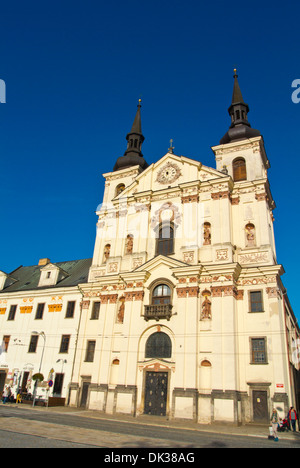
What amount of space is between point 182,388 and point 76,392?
10.0m

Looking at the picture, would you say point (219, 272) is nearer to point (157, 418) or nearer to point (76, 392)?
point (157, 418)

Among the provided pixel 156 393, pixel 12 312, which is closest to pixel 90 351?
pixel 156 393

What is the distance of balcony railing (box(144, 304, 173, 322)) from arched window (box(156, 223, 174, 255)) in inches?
195

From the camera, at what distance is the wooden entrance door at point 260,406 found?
2328 cm

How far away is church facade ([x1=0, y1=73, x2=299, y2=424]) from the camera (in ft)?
80.6

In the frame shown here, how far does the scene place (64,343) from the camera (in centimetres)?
3375

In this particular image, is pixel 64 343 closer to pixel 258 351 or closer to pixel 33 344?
pixel 33 344

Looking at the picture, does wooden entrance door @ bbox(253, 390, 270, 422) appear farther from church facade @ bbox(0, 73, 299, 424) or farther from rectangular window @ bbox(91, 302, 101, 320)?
rectangular window @ bbox(91, 302, 101, 320)

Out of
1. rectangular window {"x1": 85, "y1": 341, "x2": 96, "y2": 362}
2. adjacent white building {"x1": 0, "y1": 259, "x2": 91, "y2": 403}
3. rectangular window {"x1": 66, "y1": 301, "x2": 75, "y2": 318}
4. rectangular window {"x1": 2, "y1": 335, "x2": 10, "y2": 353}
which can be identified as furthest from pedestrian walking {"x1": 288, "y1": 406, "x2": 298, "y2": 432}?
rectangular window {"x1": 2, "y1": 335, "x2": 10, "y2": 353}

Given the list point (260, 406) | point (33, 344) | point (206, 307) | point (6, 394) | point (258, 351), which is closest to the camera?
point (260, 406)

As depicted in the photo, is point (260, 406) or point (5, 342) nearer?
point (260, 406)

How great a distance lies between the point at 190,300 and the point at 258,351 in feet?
19.3

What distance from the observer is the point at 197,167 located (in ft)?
109
